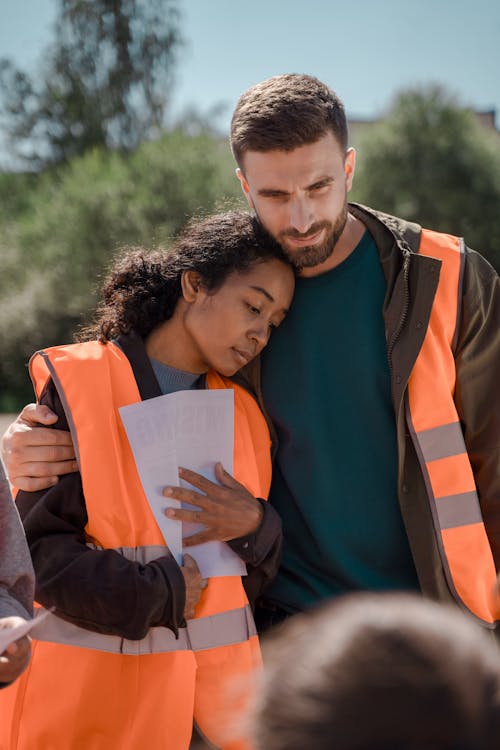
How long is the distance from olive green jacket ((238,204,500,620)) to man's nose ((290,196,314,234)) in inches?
12.3

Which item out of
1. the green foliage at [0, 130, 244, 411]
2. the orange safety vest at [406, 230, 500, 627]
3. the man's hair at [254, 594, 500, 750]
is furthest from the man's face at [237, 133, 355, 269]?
the green foliage at [0, 130, 244, 411]

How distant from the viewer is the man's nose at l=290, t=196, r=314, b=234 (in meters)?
2.66

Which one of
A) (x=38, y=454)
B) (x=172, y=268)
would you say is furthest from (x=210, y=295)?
(x=38, y=454)

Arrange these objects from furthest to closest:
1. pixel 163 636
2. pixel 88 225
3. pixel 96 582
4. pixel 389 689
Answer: pixel 88 225
pixel 163 636
pixel 96 582
pixel 389 689

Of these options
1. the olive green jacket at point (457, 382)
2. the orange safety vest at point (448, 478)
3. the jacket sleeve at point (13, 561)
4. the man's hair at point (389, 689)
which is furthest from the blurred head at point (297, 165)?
the man's hair at point (389, 689)

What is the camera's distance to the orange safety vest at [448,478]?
258cm

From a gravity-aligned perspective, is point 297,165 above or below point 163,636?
above

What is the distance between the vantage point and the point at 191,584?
242 cm

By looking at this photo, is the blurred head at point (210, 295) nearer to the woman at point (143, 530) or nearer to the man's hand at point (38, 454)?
the woman at point (143, 530)

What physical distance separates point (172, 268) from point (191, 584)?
1.00 m

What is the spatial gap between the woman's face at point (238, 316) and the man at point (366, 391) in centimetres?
14

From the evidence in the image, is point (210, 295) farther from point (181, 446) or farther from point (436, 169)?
point (436, 169)

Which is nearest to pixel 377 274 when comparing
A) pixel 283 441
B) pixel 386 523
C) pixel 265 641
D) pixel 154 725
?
pixel 283 441

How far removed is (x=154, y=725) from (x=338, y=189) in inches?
63.8
